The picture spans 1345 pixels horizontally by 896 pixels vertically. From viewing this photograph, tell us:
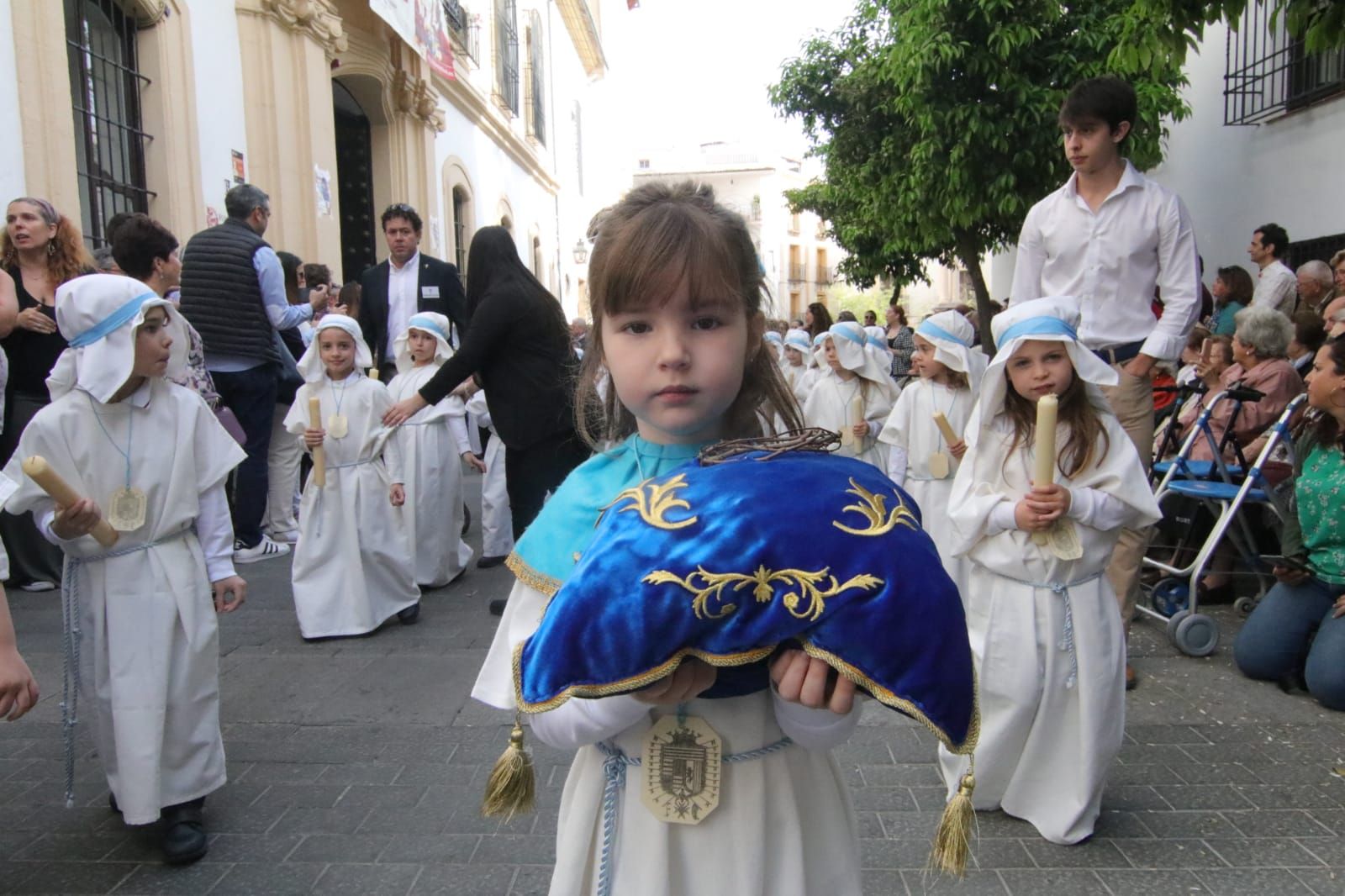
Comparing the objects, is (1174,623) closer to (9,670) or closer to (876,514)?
(876,514)

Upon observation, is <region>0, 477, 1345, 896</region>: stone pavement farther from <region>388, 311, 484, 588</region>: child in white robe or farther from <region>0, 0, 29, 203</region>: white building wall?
<region>0, 0, 29, 203</region>: white building wall

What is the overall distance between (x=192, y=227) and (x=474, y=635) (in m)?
5.77

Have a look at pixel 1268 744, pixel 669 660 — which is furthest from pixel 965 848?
pixel 1268 744

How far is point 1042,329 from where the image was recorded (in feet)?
10.9

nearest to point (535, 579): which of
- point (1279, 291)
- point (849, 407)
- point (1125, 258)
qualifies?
point (1125, 258)

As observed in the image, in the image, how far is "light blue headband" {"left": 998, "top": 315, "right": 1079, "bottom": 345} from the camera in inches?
131

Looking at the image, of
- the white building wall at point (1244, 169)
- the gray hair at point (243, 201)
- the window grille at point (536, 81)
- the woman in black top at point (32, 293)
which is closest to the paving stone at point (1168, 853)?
the woman in black top at point (32, 293)

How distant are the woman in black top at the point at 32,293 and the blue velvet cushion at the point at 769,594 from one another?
17.6ft

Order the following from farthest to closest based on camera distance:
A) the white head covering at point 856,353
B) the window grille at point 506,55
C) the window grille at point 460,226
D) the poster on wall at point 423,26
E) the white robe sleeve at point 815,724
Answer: the window grille at point 506,55, the window grille at point 460,226, the poster on wall at point 423,26, the white head covering at point 856,353, the white robe sleeve at point 815,724

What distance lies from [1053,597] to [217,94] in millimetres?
9566

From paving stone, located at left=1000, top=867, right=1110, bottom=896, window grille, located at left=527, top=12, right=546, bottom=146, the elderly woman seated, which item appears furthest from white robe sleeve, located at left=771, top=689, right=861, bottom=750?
window grille, located at left=527, top=12, right=546, bottom=146

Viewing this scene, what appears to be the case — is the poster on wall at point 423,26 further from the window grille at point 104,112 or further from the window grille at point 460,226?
the window grille at point 104,112

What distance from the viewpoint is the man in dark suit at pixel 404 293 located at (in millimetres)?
7383

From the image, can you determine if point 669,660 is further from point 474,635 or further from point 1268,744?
point 474,635
